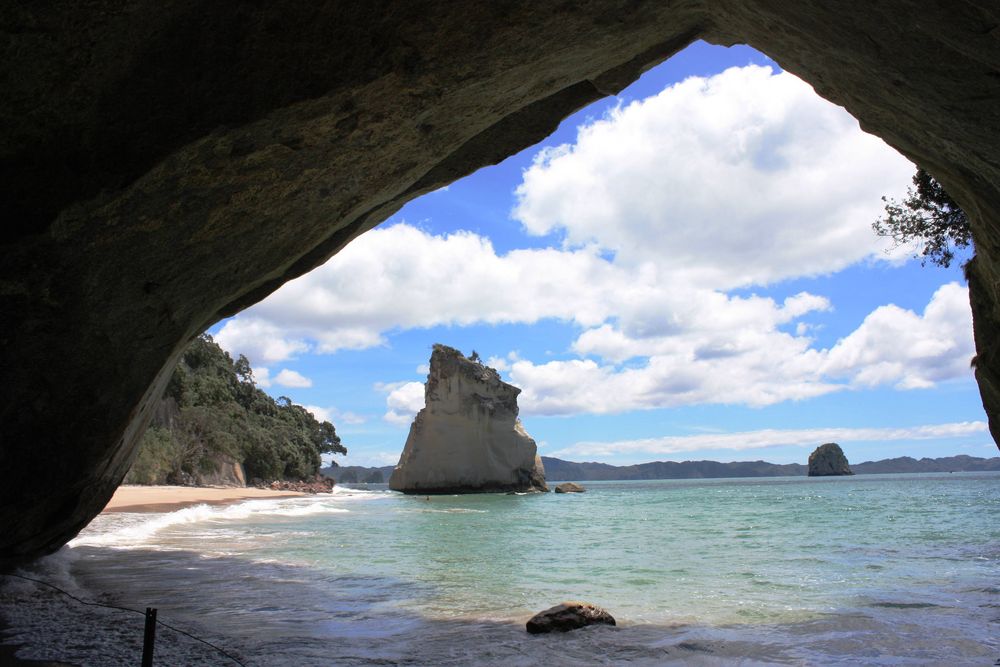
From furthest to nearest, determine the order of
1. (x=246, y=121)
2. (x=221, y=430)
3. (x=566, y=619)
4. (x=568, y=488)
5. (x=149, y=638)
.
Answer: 1. (x=568, y=488)
2. (x=221, y=430)
3. (x=566, y=619)
4. (x=246, y=121)
5. (x=149, y=638)

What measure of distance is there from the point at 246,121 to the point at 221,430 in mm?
54405

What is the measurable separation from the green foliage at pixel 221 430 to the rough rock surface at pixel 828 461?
116 metres

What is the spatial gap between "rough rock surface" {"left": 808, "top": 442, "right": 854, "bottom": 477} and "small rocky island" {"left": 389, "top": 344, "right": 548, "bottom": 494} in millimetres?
116814

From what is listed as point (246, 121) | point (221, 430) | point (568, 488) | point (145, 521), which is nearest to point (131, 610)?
Answer: point (246, 121)

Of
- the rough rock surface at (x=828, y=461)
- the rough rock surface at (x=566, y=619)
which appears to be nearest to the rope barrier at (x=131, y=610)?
the rough rock surface at (x=566, y=619)

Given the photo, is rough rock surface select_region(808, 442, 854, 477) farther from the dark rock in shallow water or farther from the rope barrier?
the rope barrier

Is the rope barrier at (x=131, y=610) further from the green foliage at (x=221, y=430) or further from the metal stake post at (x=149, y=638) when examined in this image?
the green foliage at (x=221, y=430)

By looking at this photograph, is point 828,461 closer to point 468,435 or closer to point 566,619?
point 468,435

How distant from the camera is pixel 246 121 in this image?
4.66 meters

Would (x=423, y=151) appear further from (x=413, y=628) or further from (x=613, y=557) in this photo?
(x=613, y=557)

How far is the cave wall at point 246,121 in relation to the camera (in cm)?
423

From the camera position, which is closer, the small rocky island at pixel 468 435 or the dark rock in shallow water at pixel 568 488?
the small rocky island at pixel 468 435

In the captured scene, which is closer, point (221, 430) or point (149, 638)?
point (149, 638)

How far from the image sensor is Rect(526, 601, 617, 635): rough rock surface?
23.7 feet
